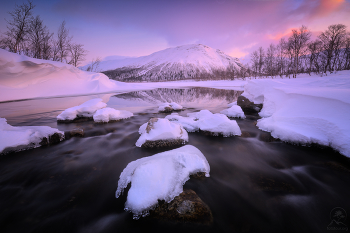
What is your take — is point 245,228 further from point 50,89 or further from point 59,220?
point 50,89

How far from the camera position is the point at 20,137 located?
3350mm

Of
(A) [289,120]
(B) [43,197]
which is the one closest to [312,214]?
(A) [289,120]

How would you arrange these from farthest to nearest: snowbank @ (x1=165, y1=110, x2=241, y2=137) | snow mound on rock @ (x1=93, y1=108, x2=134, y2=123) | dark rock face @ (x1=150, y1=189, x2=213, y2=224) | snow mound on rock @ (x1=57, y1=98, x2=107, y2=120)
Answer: snow mound on rock @ (x1=57, y1=98, x2=107, y2=120), snow mound on rock @ (x1=93, y1=108, x2=134, y2=123), snowbank @ (x1=165, y1=110, x2=241, y2=137), dark rock face @ (x1=150, y1=189, x2=213, y2=224)

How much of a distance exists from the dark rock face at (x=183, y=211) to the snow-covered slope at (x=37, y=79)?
15.1 metres

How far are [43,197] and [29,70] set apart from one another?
1476 cm

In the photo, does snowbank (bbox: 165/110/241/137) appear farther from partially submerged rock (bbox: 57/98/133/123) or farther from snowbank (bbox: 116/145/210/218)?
partially submerged rock (bbox: 57/98/133/123)

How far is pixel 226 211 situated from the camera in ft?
6.25

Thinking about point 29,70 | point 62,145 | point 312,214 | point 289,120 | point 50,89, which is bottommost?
point 312,214

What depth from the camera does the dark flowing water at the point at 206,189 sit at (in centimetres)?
171

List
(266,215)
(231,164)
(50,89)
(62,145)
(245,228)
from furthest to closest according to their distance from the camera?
(50,89)
(62,145)
(231,164)
(266,215)
(245,228)

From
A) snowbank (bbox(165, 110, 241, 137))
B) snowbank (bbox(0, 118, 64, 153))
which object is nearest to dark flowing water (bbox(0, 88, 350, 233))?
snowbank (bbox(0, 118, 64, 153))

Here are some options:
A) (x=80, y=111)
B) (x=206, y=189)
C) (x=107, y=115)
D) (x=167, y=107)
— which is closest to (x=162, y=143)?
(x=206, y=189)

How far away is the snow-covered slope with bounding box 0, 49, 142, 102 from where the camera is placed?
10.5 m

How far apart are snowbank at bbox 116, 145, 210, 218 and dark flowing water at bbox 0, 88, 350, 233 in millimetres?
163
